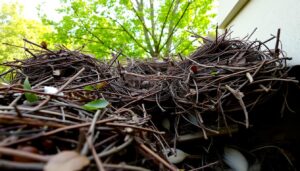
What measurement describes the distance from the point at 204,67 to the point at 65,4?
374 cm

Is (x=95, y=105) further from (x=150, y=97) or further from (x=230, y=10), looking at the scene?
(x=230, y=10)

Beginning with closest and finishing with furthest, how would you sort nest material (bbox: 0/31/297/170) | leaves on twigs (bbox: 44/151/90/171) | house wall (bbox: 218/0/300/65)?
leaves on twigs (bbox: 44/151/90/171), nest material (bbox: 0/31/297/170), house wall (bbox: 218/0/300/65)

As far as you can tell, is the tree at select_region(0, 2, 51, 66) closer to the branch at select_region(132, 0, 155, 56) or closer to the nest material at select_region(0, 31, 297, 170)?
the branch at select_region(132, 0, 155, 56)

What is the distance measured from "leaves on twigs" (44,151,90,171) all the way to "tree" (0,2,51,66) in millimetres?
9086

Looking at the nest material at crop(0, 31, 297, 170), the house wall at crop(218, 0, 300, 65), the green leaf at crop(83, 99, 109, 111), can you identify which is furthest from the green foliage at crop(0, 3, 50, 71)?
the green leaf at crop(83, 99, 109, 111)

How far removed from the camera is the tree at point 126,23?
14.1 feet

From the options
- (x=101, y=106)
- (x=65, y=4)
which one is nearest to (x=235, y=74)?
(x=101, y=106)

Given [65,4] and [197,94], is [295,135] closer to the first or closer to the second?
[197,94]

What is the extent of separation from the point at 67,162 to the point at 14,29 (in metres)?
13.0

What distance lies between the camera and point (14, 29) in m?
11.6

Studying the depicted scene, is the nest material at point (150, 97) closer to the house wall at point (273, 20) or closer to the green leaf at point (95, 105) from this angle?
the green leaf at point (95, 105)

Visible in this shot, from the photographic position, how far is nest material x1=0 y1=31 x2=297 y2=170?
1.64ft

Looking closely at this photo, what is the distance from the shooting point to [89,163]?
39 cm

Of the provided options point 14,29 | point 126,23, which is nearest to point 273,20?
point 126,23
